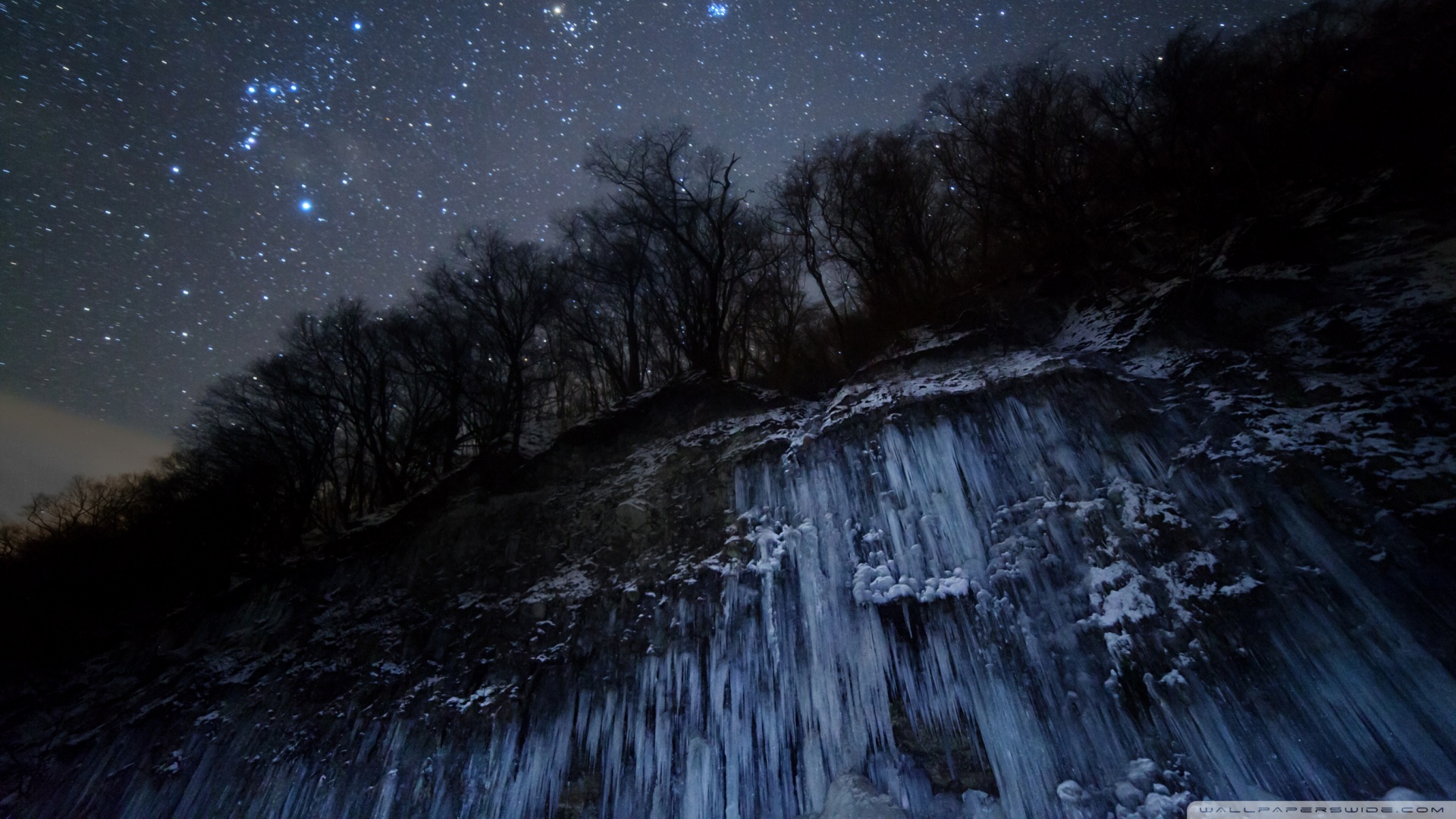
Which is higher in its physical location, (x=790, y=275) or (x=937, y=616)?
(x=790, y=275)

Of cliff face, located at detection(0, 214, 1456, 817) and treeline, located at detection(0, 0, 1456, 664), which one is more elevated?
treeline, located at detection(0, 0, 1456, 664)

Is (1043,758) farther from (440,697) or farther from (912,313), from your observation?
(912,313)

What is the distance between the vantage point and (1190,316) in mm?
8977

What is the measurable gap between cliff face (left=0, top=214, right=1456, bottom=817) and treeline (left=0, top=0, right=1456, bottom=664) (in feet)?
8.62

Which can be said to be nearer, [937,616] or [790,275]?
[937,616]

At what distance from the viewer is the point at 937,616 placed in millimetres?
7277

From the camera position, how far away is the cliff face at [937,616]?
215 inches

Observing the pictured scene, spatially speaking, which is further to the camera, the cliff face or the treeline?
the treeline

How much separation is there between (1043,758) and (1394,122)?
13.4m

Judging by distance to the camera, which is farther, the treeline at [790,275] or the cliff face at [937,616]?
the treeline at [790,275]

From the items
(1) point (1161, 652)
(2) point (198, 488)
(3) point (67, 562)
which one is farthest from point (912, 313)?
(3) point (67, 562)

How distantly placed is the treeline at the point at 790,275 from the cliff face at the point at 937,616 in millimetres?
2627

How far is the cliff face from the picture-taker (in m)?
5.46

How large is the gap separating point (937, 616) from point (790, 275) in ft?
51.7
